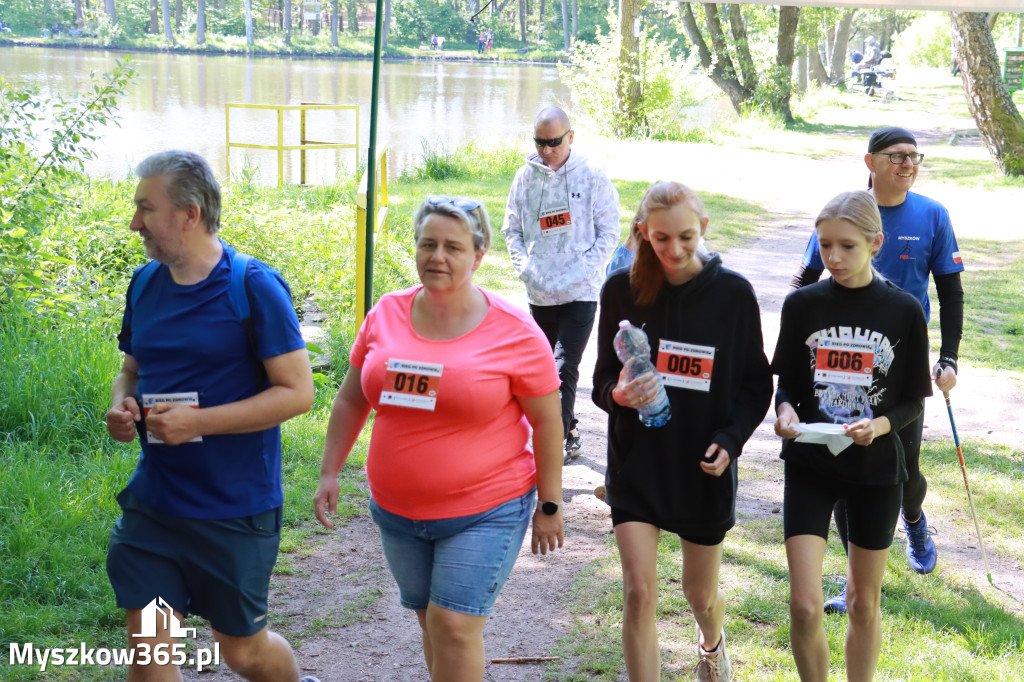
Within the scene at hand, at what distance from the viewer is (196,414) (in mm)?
2848

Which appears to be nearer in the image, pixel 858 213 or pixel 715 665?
pixel 858 213

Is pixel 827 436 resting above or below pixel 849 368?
below

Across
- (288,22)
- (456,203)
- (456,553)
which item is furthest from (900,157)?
(288,22)

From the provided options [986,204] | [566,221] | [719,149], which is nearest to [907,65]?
[719,149]

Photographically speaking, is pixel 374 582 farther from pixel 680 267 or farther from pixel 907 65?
pixel 907 65

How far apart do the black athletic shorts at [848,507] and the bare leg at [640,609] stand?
19.8 inches

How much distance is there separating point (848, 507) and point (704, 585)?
0.55 m

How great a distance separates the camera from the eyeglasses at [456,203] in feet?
10.1

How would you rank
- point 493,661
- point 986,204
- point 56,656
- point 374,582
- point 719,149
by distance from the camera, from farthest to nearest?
point 719,149
point 986,204
point 374,582
point 493,661
point 56,656

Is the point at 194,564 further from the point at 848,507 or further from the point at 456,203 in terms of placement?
the point at 848,507

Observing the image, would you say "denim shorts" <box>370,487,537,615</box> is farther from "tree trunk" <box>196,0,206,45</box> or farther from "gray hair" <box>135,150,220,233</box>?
"tree trunk" <box>196,0,206,45</box>

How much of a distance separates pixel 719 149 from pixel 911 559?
19.5 meters

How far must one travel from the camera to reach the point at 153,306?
2977 millimetres

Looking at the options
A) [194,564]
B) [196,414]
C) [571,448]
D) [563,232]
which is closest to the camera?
[196,414]
